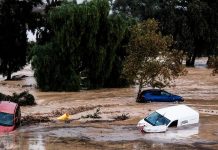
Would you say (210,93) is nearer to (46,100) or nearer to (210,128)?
(46,100)

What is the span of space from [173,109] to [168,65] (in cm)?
1253

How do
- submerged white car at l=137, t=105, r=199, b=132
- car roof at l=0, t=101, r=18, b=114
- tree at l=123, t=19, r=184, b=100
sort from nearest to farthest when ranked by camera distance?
submerged white car at l=137, t=105, r=199, b=132 < car roof at l=0, t=101, r=18, b=114 < tree at l=123, t=19, r=184, b=100

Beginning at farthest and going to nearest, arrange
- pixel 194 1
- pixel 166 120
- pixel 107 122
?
1. pixel 194 1
2. pixel 107 122
3. pixel 166 120

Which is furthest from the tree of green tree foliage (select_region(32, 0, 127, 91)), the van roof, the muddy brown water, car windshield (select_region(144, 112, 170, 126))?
car windshield (select_region(144, 112, 170, 126))

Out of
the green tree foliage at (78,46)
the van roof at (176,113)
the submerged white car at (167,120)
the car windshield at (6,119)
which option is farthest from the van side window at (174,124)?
the green tree foliage at (78,46)

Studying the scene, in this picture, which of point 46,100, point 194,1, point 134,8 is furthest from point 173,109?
point 134,8

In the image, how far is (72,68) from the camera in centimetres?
5422

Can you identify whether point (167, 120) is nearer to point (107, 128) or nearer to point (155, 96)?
point (107, 128)

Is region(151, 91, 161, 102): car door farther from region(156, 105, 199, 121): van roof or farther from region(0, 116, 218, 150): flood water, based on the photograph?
region(0, 116, 218, 150): flood water

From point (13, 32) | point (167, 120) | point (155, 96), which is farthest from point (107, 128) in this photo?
point (13, 32)

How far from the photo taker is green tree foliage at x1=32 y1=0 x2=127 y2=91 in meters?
52.8

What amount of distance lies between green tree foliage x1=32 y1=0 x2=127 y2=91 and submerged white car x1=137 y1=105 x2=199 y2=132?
893 inches

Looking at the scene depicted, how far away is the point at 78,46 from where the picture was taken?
53.5 meters

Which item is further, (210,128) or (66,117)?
(66,117)
